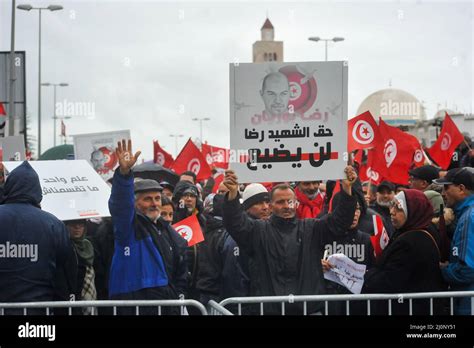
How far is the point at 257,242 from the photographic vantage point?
7.12 meters

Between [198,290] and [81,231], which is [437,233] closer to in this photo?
[198,290]

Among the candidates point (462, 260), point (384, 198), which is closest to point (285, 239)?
point (462, 260)

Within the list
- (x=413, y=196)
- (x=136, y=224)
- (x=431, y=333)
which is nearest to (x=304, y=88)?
(x=413, y=196)

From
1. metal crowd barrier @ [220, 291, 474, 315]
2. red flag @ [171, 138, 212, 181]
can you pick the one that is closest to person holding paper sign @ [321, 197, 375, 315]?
metal crowd barrier @ [220, 291, 474, 315]

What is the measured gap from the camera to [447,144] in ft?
45.8

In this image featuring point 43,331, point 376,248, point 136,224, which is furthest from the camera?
point 376,248

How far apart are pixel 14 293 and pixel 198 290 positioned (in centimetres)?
237

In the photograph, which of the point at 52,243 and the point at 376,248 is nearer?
the point at 52,243

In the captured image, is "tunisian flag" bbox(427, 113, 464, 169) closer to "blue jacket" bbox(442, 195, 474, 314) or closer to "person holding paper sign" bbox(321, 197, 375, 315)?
"person holding paper sign" bbox(321, 197, 375, 315)

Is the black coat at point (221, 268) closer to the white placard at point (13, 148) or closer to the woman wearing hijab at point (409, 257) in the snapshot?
the woman wearing hijab at point (409, 257)

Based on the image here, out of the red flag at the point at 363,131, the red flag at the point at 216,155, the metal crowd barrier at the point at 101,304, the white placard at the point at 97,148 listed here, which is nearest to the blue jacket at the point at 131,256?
the metal crowd barrier at the point at 101,304

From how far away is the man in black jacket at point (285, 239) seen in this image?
6.98 meters

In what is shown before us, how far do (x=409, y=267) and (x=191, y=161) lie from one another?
977 centimetres

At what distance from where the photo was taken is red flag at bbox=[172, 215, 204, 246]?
840 centimetres
